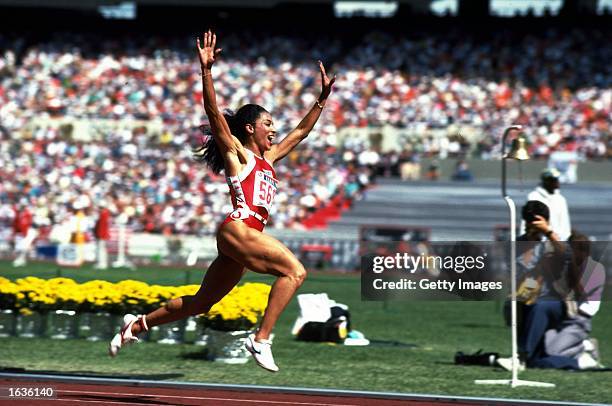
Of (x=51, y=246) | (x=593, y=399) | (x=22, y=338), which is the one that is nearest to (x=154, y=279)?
(x=22, y=338)

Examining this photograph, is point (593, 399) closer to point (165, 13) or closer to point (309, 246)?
point (309, 246)

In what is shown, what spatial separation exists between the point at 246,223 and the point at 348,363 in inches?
154

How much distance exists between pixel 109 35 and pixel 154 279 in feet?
115

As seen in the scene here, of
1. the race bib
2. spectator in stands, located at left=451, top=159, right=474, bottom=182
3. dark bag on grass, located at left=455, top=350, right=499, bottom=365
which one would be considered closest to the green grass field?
dark bag on grass, located at left=455, top=350, right=499, bottom=365

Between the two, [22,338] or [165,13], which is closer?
[22,338]

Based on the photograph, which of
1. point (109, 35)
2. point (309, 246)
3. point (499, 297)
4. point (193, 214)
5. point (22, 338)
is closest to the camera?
point (499, 297)

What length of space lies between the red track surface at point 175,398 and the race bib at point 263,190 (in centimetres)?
146

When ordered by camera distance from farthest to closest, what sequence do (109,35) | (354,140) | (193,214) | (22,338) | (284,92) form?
(109,35)
(284,92)
(354,140)
(193,214)
(22,338)

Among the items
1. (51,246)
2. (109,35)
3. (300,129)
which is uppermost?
(109,35)

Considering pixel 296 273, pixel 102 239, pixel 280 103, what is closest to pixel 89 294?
pixel 296 273

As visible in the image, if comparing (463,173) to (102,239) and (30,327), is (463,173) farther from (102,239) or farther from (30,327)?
(30,327)

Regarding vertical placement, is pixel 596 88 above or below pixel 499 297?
above

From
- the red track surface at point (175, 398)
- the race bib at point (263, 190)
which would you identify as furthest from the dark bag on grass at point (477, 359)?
the race bib at point (263, 190)

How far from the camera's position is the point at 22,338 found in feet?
43.5
